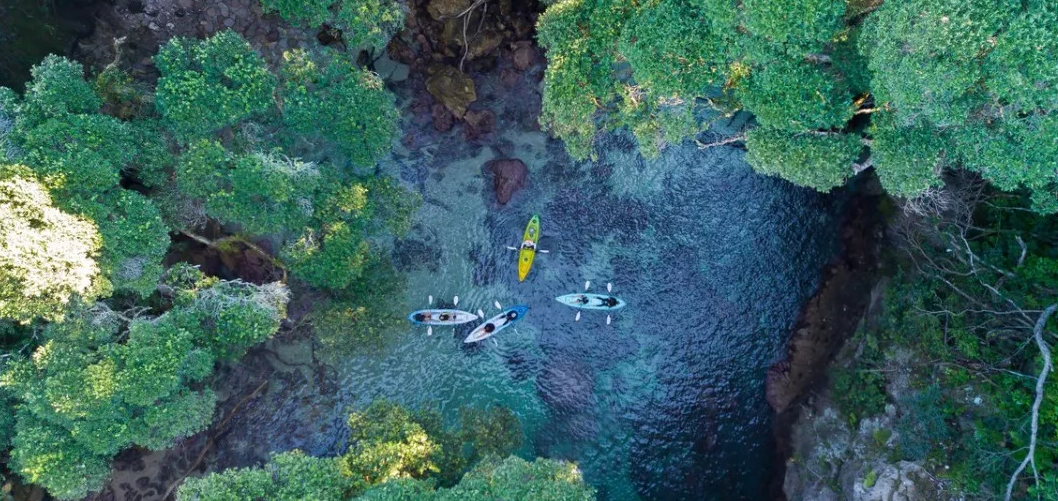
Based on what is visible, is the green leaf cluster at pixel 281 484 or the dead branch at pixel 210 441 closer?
the green leaf cluster at pixel 281 484

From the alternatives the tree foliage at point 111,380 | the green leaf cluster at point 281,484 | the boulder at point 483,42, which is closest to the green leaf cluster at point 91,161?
the tree foliage at point 111,380

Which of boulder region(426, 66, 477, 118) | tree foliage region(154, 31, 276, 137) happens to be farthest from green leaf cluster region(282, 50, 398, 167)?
boulder region(426, 66, 477, 118)

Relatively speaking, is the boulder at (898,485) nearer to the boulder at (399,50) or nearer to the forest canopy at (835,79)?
the forest canopy at (835,79)

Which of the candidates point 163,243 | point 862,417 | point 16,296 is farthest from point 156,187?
point 862,417

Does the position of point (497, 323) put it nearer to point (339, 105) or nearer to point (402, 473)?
point (402, 473)

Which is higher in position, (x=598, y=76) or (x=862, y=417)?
(x=598, y=76)

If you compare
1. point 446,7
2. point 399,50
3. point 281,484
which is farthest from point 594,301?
point 281,484

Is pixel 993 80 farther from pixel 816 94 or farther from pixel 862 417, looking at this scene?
pixel 862 417

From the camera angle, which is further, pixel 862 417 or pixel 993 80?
pixel 862 417
